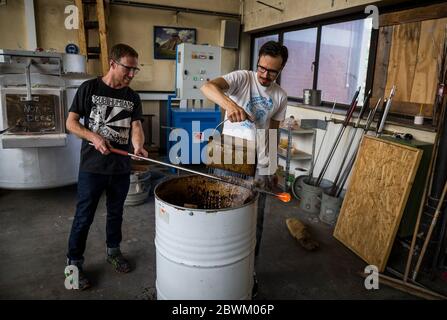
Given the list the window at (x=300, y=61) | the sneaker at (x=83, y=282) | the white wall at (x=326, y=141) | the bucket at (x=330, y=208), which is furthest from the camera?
the window at (x=300, y=61)

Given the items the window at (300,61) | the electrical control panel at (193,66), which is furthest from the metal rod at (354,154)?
the electrical control panel at (193,66)

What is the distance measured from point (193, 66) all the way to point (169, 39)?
3.04ft

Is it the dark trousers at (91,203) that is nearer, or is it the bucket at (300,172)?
the dark trousers at (91,203)

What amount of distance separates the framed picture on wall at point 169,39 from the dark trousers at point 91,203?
372 cm

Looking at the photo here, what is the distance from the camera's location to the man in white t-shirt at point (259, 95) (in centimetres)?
194

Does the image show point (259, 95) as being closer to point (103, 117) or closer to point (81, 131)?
point (103, 117)

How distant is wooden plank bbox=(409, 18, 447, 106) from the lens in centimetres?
290

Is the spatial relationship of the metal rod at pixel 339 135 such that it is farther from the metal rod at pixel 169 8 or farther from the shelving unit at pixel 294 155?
the metal rod at pixel 169 8

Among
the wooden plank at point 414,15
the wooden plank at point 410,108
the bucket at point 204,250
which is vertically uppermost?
the wooden plank at point 414,15

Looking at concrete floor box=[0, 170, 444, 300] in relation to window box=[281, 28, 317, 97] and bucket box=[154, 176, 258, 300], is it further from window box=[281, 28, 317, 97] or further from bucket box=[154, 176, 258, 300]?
window box=[281, 28, 317, 97]

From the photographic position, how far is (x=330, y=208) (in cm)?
337

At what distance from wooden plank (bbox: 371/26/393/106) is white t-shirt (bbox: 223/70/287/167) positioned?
1684 millimetres

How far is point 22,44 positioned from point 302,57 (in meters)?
3.87

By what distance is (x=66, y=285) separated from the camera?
223 cm
